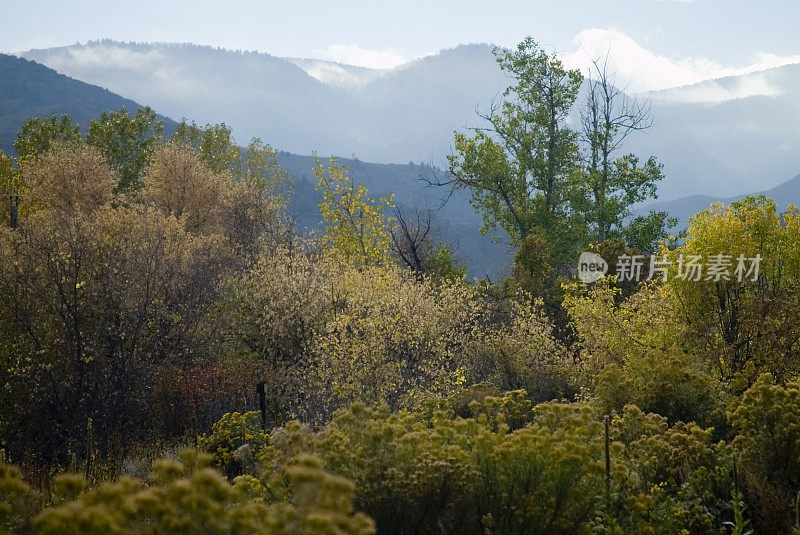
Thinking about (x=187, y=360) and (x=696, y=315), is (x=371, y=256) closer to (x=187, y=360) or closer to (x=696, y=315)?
(x=187, y=360)

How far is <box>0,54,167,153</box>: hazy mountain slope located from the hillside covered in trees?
401ft

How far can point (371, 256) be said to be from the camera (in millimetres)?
29297

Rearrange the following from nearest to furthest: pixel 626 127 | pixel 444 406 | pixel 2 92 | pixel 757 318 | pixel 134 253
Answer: pixel 444 406
pixel 757 318
pixel 134 253
pixel 626 127
pixel 2 92

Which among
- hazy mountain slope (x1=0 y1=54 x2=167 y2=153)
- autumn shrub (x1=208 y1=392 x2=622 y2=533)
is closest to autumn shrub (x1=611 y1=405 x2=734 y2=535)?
autumn shrub (x1=208 y1=392 x2=622 y2=533)

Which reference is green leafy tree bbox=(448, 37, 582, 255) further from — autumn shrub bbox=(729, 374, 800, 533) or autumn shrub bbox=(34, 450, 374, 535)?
autumn shrub bbox=(34, 450, 374, 535)

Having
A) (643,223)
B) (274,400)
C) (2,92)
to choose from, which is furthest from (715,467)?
(2,92)

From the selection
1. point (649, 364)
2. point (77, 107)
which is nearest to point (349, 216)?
point (649, 364)

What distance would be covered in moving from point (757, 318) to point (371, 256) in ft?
64.6

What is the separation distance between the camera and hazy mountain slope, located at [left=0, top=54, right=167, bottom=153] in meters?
140

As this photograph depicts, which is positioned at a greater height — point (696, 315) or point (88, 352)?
point (696, 315)

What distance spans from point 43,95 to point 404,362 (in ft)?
547

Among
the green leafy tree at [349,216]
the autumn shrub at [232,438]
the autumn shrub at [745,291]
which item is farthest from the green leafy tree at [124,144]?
the autumn shrub at [745,291]

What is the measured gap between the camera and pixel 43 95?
152m

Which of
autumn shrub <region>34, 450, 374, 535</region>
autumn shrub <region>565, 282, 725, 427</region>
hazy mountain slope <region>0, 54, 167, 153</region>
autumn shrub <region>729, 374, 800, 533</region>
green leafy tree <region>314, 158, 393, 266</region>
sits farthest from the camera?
hazy mountain slope <region>0, 54, 167, 153</region>
